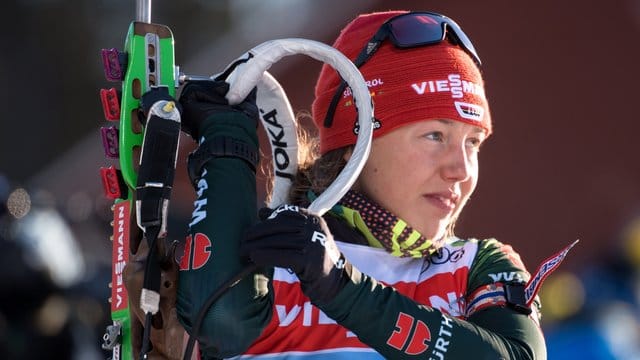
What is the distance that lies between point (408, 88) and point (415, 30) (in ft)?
0.61

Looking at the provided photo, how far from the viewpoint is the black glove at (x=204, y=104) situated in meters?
2.48

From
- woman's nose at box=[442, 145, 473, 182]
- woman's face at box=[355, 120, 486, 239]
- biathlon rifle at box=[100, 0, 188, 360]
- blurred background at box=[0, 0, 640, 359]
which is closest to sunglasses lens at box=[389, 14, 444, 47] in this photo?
woman's face at box=[355, 120, 486, 239]

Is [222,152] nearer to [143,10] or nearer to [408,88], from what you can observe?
[143,10]

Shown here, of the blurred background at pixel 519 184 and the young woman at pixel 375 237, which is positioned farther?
the blurred background at pixel 519 184

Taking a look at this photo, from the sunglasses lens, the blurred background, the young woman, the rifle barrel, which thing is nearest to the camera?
the young woman

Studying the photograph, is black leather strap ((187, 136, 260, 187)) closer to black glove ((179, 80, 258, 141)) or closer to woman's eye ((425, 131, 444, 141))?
black glove ((179, 80, 258, 141))

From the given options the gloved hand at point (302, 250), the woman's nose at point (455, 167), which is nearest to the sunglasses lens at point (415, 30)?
the woman's nose at point (455, 167)

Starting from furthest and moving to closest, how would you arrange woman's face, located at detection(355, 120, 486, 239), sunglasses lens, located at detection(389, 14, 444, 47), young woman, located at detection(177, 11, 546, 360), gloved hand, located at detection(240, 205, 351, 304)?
sunglasses lens, located at detection(389, 14, 444, 47), woman's face, located at detection(355, 120, 486, 239), young woman, located at detection(177, 11, 546, 360), gloved hand, located at detection(240, 205, 351, 304)

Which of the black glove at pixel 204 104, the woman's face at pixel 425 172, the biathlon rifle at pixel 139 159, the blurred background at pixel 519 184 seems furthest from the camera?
the blurred background at pixel 519 184

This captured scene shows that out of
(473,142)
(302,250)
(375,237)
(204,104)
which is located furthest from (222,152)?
(473,142)

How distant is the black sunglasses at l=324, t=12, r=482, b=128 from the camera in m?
2.86

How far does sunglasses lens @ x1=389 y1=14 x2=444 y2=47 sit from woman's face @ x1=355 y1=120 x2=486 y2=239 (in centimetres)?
25

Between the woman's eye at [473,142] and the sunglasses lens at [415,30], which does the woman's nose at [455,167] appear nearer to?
the woman's eye at [473,142]

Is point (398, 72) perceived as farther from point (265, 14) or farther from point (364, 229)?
point (265, 14)
